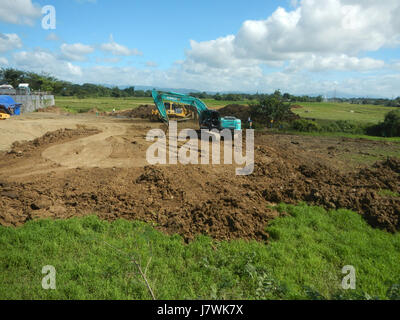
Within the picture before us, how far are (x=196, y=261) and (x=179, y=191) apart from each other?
306cm

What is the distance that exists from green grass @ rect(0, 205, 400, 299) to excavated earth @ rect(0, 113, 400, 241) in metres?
0.46

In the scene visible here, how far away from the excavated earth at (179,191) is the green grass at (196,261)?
46 cm

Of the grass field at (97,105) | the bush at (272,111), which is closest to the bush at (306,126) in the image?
the bush at (272,111)

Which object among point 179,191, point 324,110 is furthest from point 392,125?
point 179,191

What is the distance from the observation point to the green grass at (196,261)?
13.5 feet

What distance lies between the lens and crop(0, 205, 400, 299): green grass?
412 centimetres

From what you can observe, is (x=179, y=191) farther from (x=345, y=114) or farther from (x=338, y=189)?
(x=345, y=114)

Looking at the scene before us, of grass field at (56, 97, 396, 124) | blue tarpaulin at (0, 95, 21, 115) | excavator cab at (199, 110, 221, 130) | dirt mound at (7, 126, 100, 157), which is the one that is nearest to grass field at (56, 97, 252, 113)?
grass field at (56, 97, 396, 124)

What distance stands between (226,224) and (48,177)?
261 inches

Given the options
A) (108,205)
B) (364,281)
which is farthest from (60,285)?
(364,281)

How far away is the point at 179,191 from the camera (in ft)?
25.6

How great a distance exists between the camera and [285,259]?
5.06m

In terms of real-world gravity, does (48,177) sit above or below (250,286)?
above

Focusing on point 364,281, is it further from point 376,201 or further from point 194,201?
point 194,201
